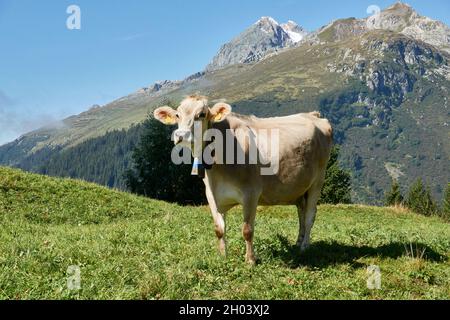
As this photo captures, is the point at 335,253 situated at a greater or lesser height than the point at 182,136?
lesser

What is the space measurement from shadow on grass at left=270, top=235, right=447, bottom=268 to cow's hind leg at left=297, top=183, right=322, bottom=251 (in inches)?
12.5

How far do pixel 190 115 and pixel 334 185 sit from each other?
260 feet

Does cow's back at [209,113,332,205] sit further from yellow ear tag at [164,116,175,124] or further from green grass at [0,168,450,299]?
green grass at [0,168,450,299]

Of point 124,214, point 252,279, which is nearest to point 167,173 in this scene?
point 124,214

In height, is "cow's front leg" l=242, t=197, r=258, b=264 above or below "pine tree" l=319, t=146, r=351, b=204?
below

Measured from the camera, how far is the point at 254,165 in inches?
442

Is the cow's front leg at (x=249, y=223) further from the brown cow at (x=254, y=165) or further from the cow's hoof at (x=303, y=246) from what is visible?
the cow's hoof at (x=303, y=246)

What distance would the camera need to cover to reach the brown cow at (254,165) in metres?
10.6

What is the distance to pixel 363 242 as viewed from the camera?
1496 centimetres

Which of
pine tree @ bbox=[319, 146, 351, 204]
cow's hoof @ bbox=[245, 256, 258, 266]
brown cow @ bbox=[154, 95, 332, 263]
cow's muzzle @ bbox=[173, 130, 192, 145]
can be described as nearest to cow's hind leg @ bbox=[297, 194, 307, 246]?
brown cow @ bbox=[154, 95, 332, 263]

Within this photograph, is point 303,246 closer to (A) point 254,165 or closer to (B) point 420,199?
(A) point 254,165

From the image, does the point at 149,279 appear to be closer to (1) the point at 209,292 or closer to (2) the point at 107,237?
(1) the point at 209,292

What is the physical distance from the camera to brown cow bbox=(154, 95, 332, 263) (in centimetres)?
1055

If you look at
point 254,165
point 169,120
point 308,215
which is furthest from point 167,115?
point 308,215
